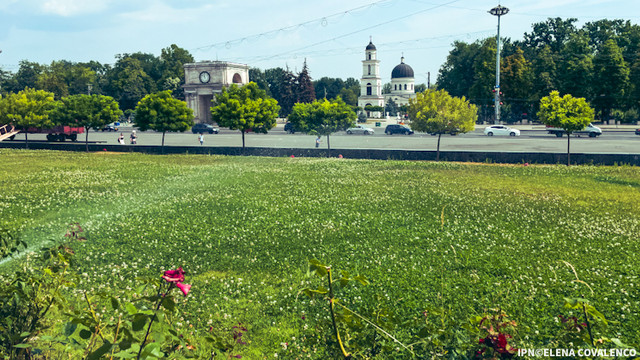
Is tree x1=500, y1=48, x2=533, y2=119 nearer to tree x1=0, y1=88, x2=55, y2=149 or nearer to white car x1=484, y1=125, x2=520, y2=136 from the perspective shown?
white car x1=484, y1=125, x2=520, y2=136

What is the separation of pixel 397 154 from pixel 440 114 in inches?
182

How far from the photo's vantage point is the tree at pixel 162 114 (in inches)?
1722

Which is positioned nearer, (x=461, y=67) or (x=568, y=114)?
(x=568, y=114)

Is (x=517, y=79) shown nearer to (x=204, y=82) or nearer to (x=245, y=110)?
(x=245, y=110)

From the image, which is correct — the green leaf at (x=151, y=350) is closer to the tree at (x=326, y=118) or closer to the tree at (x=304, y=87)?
the tree at (x=326, y=118)

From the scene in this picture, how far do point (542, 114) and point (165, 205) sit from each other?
88.8 ft

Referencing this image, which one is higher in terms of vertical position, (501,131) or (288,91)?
(288,91)

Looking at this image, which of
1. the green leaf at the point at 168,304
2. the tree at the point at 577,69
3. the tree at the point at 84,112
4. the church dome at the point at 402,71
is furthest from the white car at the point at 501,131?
the church dome at the point at 402,71

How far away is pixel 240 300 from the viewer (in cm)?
900

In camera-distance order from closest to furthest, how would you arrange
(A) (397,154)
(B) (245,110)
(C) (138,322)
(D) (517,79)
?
(C) (138,322)
(A) (397,154)
(B) (245,110)
(D) (517,79)

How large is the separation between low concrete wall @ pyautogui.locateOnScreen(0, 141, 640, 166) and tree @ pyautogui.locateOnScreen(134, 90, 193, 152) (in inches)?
99.1

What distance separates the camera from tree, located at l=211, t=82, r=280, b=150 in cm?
4197

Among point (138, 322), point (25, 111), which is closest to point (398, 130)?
point (25, 111)

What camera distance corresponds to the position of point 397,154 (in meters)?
36.2
